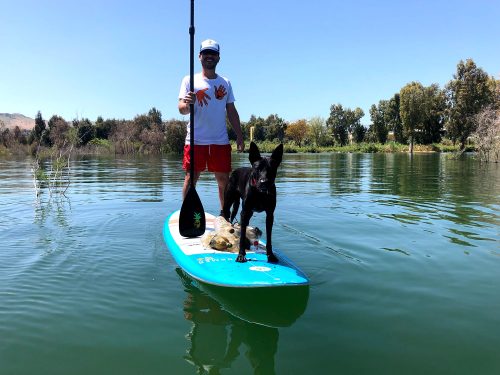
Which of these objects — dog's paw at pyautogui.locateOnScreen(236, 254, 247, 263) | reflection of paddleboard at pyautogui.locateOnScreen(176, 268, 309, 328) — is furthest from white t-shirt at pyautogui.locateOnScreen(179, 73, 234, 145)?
reflection of paddleboard at pyautogui.locateOnScreen(176, 268, 309, 328)

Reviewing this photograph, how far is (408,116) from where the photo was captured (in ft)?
215

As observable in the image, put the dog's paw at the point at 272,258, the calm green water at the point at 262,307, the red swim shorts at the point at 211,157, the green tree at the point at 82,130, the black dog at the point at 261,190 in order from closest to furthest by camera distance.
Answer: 1. the calm green water at the point at 262,307
2. the black dog at the point at 261,190
3. the dog's paw at the point at 272,258
4. the red swim shorts at the point at 211,157
5. the green tree at the point at 82,130

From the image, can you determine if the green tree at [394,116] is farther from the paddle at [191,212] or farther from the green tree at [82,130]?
the paddle at [191,212]

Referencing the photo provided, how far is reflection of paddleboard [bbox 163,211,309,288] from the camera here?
3820 mm

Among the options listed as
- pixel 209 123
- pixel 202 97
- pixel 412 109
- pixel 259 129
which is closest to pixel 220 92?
pixel 202 97

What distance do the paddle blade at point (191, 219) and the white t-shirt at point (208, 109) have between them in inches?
41.9

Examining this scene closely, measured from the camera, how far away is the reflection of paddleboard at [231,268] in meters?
3.82

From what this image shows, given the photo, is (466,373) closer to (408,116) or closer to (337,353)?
(337,353)

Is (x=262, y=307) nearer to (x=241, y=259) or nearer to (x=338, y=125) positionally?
(x=241, y=259)

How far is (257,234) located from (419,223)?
12.3 feet

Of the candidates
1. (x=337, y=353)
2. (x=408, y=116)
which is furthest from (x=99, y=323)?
(x=408, y=116)

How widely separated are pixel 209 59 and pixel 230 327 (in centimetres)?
418

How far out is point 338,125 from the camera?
10225 centimetres

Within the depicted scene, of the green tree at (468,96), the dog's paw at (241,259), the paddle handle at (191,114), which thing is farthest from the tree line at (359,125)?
the dog's paw at (241,259)
